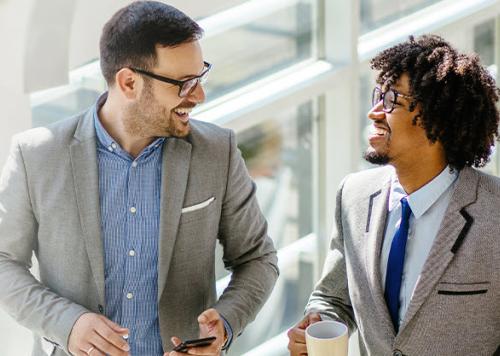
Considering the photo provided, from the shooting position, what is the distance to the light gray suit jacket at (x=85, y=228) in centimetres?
286

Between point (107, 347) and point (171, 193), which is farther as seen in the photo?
point (171, 193)

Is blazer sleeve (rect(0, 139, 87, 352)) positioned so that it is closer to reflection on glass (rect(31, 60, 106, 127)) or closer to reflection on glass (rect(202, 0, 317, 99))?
reflection on glass (rect(31, 60, 106, 127))

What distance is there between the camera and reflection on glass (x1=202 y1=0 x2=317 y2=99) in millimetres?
4277

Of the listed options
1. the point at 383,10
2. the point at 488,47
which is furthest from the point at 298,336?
the point at 488,47

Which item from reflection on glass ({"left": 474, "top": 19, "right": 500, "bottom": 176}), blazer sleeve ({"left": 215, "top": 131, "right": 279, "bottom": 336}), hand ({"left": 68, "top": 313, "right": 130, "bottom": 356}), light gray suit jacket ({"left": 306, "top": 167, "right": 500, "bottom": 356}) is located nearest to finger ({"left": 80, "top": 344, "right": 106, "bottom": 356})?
hand ({"left": 68, "top": 313, "right": 130, "bottom": 356})

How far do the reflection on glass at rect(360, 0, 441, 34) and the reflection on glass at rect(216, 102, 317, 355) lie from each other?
22.2 inches

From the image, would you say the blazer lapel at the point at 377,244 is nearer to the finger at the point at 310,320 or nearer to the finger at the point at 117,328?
the finger at the point at 310,320

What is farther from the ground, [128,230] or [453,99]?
[453,99]

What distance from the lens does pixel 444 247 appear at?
2.78 meters

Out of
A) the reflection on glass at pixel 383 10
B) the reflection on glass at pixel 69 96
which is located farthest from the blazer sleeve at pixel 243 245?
the reflection on glass at pixel 383 10

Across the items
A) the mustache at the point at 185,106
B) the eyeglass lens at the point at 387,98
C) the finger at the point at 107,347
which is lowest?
the finger at the point at 107,347

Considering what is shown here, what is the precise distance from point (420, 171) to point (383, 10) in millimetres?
2375

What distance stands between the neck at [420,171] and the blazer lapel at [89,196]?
0.82 meters

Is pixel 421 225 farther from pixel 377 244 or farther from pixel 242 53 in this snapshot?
pixel 242 53
